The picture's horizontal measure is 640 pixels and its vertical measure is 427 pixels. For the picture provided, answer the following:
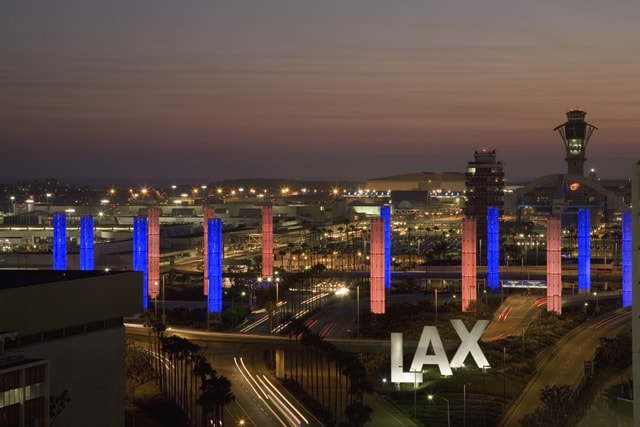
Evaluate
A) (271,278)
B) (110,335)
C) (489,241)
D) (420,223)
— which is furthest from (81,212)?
(110,335)

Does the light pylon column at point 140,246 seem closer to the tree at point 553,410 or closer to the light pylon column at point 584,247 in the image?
the light pylon column at point 584,247

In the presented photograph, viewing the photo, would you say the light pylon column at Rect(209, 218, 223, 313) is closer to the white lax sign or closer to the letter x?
the white lax sign

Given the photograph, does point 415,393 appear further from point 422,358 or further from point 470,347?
point 470,347

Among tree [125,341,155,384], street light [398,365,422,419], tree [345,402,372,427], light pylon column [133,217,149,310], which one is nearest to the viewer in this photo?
tree [345,402,372,427]

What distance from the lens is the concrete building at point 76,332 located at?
2995 centimetres

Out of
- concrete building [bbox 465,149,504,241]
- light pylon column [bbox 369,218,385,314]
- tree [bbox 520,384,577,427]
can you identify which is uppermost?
concrete building [bbox 465,149,504,241]

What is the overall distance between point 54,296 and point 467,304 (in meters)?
28.0

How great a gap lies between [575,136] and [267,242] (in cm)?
7256

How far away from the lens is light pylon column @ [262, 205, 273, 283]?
221ft

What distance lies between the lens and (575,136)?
430 ft

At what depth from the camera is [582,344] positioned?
47.8 metres

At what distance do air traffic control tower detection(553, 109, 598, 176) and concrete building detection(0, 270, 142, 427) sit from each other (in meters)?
103

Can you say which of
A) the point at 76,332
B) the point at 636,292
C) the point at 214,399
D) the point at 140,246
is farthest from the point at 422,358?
the point at 636,292

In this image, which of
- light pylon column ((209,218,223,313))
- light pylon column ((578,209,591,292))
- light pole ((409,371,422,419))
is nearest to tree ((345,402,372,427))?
light pole ((409,371,422,419))
